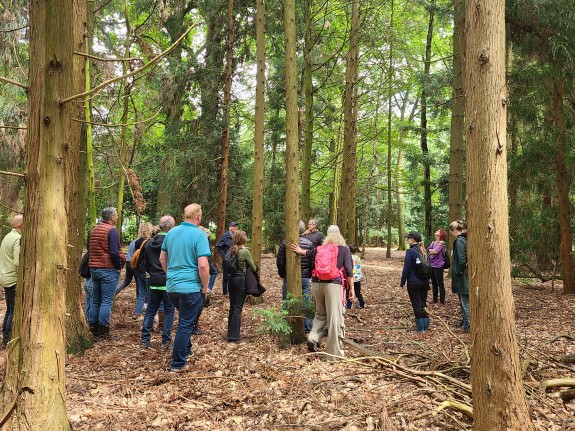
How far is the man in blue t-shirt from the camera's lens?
17.5ft

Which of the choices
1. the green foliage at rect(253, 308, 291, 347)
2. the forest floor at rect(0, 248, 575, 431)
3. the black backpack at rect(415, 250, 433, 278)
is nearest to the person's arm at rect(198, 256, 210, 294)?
the green foliage at rect(253, 308, 291, 347)

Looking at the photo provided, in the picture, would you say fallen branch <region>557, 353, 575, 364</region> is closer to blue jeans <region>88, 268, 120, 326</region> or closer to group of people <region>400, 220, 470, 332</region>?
group of people <region>400, 220, 470, 332</region>

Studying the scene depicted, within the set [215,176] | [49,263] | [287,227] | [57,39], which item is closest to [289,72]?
[287,227]

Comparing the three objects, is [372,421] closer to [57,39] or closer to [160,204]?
[57,39]

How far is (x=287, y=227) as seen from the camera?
248 inches

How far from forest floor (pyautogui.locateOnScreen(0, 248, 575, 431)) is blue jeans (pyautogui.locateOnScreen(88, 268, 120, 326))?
441mm

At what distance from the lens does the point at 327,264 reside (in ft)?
19.9

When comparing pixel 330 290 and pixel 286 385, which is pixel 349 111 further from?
pixel 286 385

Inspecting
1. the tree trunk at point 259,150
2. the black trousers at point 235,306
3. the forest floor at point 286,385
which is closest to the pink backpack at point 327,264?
the forest floor at point 286,385

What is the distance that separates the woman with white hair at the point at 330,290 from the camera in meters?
6.00

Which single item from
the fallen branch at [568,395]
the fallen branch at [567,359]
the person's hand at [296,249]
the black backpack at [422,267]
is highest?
the person's hand at [296,249]

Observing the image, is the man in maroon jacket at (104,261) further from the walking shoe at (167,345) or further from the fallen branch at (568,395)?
the fallen branch at (568,395)

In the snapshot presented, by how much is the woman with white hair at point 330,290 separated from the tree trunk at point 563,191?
7198 millimetres

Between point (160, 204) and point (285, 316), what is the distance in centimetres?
1170
